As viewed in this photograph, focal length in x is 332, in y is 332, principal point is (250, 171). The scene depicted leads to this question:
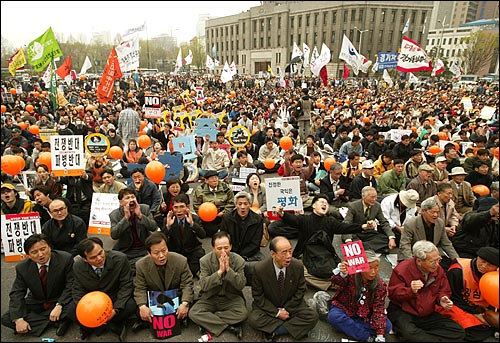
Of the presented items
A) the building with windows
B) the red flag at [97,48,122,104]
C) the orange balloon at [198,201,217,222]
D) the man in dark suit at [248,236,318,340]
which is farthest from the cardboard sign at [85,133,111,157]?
the building with windows

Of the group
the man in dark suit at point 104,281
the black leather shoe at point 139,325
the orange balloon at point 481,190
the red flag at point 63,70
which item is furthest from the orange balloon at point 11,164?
the red flag at point 63,70

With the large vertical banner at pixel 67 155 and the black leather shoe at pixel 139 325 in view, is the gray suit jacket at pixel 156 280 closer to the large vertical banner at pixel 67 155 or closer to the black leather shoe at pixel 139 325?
the black leather shoe at pixel 139 325

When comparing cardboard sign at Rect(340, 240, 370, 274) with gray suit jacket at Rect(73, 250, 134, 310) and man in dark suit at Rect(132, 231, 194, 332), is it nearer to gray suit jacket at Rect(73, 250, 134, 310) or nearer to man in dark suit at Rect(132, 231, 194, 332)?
man in dark suit at Rect(132, 231, 194, 332)

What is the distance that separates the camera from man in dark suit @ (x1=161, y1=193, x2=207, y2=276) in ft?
15.7

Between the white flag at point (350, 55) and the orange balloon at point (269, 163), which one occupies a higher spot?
the white flag at point (350, 55)

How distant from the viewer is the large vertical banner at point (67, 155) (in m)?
6.12

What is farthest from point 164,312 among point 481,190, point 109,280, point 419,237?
point 481,190

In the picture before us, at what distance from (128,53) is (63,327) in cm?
1215

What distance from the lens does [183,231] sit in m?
4.96

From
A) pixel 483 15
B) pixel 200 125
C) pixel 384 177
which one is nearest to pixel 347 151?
pixel 384 177

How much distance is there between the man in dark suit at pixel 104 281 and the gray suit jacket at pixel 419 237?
381cm

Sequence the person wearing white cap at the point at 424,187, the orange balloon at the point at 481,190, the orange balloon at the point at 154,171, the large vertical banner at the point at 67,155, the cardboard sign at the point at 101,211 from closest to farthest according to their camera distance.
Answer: the cardboard sign at the point at 101,211, the large vertical banner at the point at 67,155, the person wearing white cap at the point at 424,187, the orange balloon at the point at 154,171, the orange balloon at the point at 481,190

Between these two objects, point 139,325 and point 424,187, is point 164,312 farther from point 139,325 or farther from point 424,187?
point 424,187

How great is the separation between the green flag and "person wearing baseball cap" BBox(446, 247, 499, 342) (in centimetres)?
1446
